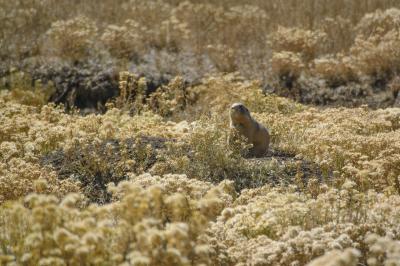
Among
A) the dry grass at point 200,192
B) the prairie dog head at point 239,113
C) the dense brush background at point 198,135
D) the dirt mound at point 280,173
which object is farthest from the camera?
the prairie dog head at point 239,113

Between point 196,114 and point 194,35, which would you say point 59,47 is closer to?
point 194,35

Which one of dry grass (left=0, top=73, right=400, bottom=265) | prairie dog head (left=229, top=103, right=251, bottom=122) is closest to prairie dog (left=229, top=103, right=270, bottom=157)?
prairie dog head (left=229, top=103, right=251, bottom=122)

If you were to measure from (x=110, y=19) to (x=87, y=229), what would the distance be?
12.3 metres

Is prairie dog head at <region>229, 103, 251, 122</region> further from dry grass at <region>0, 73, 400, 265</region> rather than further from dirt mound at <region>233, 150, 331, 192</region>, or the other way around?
dirt mound at <region>233, 150, 331, 192</region>

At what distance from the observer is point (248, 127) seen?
764 cm

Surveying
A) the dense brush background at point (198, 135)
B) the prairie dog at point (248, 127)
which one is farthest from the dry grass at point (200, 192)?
the prairie dog at point (248, 127)

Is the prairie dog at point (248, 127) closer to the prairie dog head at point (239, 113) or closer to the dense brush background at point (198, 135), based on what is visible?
the prairie dog head at point (239, 113)

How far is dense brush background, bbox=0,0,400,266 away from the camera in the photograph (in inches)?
Result: 149

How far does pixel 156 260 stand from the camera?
12.2ft

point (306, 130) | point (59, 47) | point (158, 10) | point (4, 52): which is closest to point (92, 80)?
point (59, 47)

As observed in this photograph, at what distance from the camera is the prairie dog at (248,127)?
7.59 metres

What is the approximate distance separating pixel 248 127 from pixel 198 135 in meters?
0.69

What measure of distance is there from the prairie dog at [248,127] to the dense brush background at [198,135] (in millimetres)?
296

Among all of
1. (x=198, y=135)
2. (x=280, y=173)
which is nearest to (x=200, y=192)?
(x=280, y=173)
